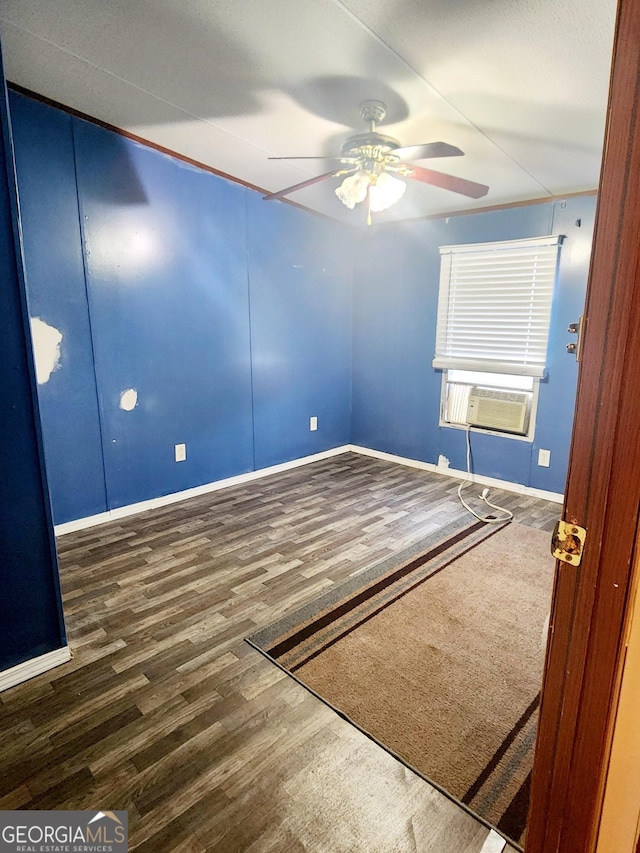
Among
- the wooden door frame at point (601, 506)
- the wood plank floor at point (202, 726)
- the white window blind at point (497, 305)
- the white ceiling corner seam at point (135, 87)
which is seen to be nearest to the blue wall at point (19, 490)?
the wood plank floor at point (202, 726)

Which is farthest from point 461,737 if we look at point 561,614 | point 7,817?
point 7,817

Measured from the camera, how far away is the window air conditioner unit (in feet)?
12.0

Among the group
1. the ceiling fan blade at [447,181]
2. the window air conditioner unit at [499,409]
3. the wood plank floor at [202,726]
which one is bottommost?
the wood plank floor at [202,726]

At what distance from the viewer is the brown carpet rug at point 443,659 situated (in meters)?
1.39

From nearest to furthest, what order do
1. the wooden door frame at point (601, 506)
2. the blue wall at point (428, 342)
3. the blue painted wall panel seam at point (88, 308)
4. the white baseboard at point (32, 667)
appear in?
the wooden door frame at point (601, 506), the white baseboard at point (32, 667), the blue painted wall panel seam at point (88, 308), the blue wall at point (428, 342)

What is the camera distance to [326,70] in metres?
1.97

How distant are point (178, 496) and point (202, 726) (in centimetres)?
212

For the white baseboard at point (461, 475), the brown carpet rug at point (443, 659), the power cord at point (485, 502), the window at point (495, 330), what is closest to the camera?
the brown carpet rug at point (443, 659)

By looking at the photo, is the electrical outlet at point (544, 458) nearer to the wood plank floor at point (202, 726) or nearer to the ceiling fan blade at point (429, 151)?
the wood plank floor at point (202, 726)

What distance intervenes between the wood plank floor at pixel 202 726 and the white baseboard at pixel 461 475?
60.6 inches

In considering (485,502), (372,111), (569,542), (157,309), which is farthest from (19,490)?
(485,502)

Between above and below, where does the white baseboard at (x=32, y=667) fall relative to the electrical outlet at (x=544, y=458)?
below

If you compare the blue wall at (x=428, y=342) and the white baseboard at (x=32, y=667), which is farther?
the blue wall at (x=428, y=342)

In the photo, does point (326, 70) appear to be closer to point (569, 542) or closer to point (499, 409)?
point (569, 542)
